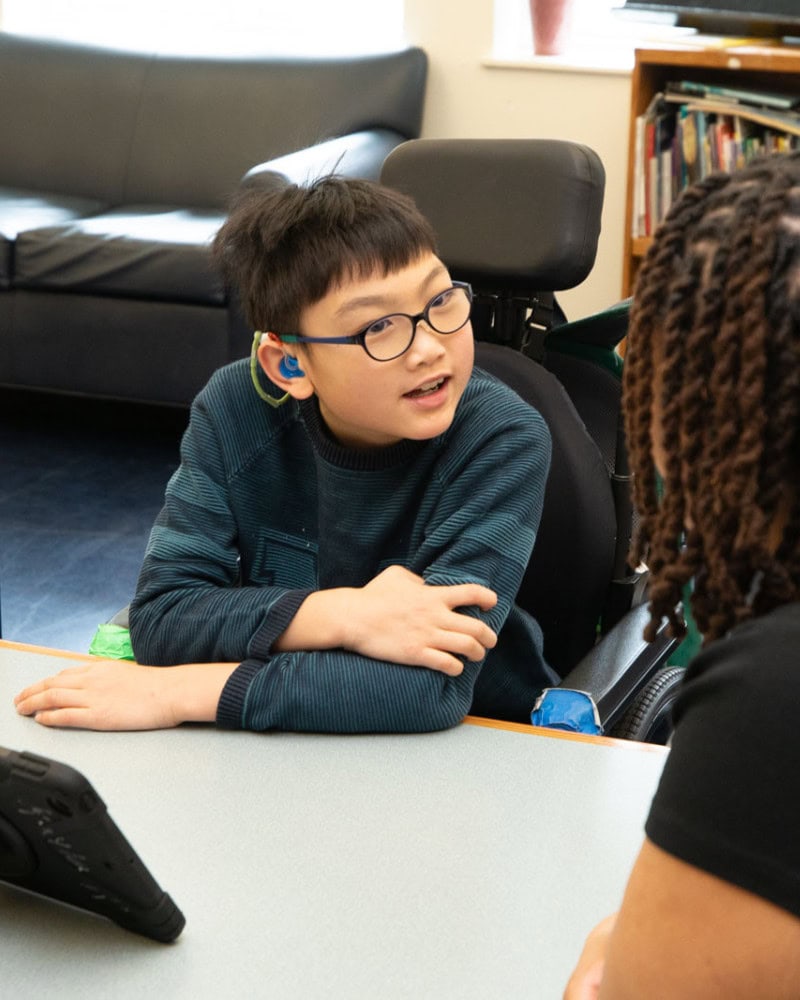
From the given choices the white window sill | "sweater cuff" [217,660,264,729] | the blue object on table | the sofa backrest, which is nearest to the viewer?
"sweater cuff" [217,660,264,729]

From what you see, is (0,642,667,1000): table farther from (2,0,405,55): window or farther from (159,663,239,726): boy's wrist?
(2,0,405,55): window

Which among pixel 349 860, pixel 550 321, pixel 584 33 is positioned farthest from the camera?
pixel 584 33

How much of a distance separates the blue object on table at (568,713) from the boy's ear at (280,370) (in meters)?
0.39

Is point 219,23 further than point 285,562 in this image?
Yes

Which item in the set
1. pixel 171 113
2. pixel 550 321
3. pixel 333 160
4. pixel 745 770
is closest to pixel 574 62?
pixel 333 160

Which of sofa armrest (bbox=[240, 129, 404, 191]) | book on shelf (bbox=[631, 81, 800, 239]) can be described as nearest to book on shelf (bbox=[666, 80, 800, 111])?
book on shelf (bbox=[631, 81, 800, 239])

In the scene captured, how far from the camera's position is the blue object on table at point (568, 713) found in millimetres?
1190

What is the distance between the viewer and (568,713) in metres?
1.20

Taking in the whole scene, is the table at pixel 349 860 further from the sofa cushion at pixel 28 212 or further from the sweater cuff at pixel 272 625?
the sofa cushion at pixel 28 212

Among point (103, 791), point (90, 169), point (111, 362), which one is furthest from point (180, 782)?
point (90, 169)

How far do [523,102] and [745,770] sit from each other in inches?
141

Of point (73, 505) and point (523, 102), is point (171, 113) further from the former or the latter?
point (73, 505)

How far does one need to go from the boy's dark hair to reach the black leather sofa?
180 cm

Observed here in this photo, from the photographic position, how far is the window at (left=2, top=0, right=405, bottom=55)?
419 centimetres
